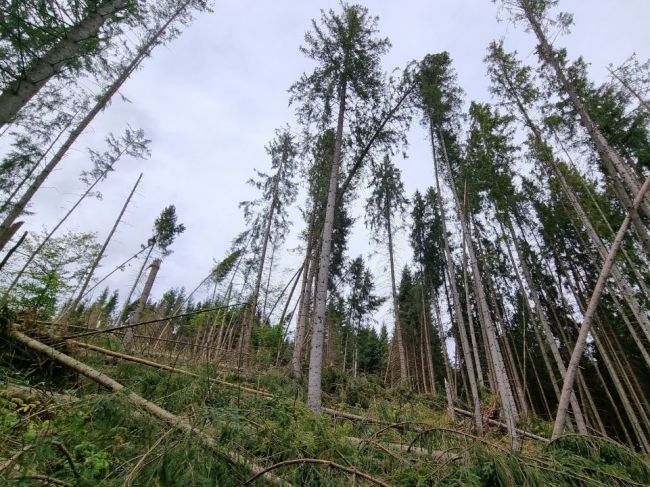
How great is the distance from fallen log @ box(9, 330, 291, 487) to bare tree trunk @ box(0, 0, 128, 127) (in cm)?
265

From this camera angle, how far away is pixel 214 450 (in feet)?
5.36

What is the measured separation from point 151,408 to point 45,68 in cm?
449

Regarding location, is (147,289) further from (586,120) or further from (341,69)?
(586,120)

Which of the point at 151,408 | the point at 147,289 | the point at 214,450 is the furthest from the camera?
the point at 147,289

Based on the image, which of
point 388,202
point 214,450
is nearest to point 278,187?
point 388,202

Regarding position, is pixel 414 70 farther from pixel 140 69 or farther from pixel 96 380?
pixel 96 380

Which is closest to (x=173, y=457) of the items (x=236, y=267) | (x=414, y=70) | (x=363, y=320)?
(x=414, y=70)

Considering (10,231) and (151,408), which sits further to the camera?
(10,231)

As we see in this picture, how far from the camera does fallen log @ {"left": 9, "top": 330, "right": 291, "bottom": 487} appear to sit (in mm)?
1629

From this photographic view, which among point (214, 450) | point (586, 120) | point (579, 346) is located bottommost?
point (214, 450)

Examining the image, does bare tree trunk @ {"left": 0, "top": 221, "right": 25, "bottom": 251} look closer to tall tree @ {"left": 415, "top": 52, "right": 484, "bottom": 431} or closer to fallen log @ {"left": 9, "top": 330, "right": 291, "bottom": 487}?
fallen log @ {"left": 9, "top": 330, "right": 291, "bottom": 487}

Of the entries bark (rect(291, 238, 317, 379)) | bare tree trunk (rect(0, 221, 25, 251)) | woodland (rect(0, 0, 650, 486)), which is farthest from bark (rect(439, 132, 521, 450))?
bare tree trunk (rect(0, 221, 25, 251))

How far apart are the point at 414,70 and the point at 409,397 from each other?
11.7 meters

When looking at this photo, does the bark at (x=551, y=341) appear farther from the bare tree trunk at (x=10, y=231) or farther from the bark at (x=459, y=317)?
the bare tree trunk at (x=10, y=231)
